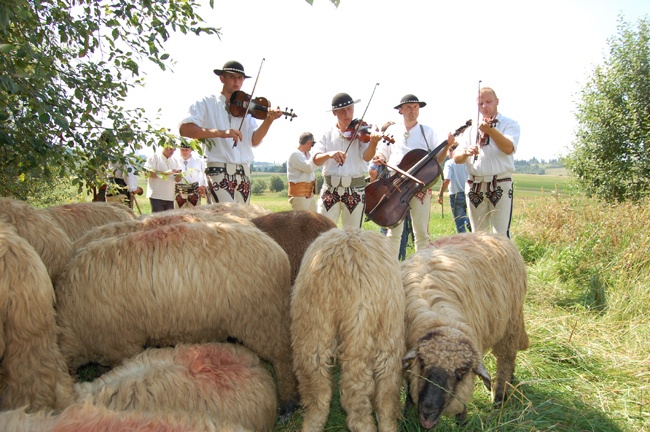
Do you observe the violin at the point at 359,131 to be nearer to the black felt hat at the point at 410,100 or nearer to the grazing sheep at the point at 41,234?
the black felt hat at the point at 410,100

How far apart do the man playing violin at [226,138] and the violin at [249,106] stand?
0.07m

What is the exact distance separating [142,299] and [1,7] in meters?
2.24

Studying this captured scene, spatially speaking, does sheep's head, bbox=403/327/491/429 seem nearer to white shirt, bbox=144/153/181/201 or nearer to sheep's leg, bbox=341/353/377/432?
sheep's leg, bbox=341/353/377/432

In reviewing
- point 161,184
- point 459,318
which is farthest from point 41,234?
point 161,184

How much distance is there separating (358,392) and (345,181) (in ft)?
12.2

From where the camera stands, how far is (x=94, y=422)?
188 cm

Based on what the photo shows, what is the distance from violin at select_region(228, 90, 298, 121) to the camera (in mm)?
5641

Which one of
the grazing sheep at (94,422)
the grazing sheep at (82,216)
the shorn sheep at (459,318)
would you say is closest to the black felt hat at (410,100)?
the shorn sheep at (459,318)

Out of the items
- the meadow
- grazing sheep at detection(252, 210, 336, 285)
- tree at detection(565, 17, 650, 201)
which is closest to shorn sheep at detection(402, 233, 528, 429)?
the meadow

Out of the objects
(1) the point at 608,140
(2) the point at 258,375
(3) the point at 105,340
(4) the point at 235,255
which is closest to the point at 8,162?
(3) the point at 105,340

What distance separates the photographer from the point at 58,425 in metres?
1.84

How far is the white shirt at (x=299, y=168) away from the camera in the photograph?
952 cm

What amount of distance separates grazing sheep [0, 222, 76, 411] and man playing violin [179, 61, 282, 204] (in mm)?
2962

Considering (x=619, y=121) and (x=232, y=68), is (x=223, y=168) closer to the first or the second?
(x=232, y=68)
